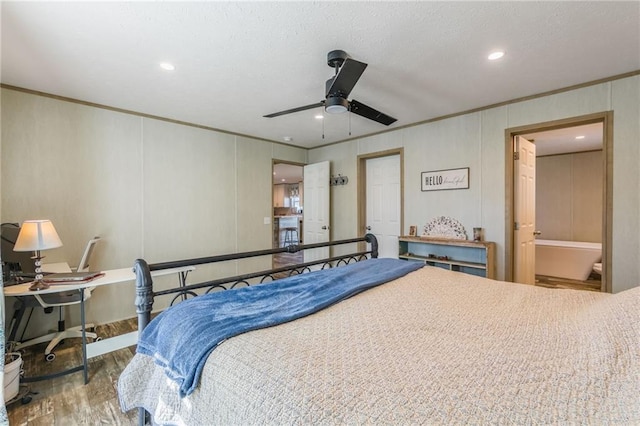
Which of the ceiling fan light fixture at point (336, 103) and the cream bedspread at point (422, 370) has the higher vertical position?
the ceiling fan light fixture at point (336, 103)

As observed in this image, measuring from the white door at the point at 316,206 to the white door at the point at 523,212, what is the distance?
9.27ft

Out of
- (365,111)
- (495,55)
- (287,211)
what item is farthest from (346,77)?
(287,211)

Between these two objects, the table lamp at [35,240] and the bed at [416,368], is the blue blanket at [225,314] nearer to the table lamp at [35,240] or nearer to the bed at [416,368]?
the bed at [416,368]

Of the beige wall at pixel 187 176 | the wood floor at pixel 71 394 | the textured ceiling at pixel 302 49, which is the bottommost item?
the wood floor at pixel 71 394

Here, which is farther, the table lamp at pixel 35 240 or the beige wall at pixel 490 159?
the beige wall at pixel 490 159

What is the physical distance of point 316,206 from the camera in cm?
544

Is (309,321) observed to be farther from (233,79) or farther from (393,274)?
(233,79)

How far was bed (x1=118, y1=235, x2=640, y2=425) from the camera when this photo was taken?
0.75 meters

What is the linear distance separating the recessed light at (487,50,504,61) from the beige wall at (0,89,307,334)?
3596 mm

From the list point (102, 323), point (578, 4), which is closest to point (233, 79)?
point (578, 4)

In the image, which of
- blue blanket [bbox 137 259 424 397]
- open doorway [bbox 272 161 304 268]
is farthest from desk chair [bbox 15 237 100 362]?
open doorway [bbox 272 161 304 268]

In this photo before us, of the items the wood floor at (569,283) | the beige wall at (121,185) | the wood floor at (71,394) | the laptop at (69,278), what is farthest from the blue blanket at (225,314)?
the wood floor at (569,283)

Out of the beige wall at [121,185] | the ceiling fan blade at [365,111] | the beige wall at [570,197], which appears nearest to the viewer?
the ceiling fan blade at [365,111]

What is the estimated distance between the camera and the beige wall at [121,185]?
2.98 meters
